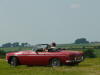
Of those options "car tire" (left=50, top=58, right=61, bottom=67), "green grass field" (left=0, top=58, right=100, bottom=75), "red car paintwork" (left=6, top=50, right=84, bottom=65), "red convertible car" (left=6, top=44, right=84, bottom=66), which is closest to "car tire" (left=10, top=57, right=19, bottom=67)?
"red convertible car" (left=6, top=44, right=84, bottom=66)

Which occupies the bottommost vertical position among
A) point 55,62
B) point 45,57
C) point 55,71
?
point 55,71

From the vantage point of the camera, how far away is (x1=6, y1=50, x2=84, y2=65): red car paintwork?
1647 cm

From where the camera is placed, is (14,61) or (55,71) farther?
(14,61)

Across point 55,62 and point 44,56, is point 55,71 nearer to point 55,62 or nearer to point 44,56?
point 55,62

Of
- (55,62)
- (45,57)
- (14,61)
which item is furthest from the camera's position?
(14,61)

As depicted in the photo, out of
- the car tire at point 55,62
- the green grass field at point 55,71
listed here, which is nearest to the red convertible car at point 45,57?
the car tire at point 55,62

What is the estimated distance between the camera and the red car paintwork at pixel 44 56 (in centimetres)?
1647

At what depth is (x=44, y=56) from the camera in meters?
17.1

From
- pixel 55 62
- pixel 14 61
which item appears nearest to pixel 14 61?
pixel 14 61

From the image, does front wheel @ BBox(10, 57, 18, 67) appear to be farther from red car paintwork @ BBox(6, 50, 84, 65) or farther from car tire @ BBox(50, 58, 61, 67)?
car tire @ BBox(50, 58, 61, 67)

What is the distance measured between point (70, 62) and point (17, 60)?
345cm

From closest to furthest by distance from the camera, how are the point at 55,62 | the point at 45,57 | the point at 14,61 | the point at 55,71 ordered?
the point at 55,71
the point at 55,62
the point at 45,57
the point at 14,61

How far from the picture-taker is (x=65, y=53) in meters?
16.5

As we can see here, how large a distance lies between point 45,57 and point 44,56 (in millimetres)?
83
